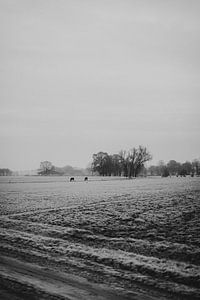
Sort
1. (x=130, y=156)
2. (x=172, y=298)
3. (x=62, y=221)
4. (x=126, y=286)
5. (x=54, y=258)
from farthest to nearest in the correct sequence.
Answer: (x=130, y=156) < (x=62, y=221) < (x=54, y=258) < (x=126, y=286) < (x=172, y=298)

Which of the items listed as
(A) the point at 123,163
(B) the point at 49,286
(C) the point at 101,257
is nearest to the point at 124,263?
(C) the point at 101,257

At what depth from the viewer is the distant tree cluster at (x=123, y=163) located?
13438 cm

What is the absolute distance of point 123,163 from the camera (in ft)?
443

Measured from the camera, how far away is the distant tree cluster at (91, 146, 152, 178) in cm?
13438

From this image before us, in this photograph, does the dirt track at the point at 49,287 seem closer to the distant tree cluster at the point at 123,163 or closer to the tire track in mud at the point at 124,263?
the tire track in mud at the point at 124,263

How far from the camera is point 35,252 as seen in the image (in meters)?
8.20

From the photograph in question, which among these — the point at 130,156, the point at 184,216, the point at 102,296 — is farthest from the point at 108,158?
the point at 102,296

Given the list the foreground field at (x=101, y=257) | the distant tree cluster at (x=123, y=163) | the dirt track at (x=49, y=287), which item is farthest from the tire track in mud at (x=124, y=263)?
the distant tree cluster at (x=123, y=163)

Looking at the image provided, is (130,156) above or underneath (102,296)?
above

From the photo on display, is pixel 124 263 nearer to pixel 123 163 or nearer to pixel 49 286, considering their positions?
pixel 49 286

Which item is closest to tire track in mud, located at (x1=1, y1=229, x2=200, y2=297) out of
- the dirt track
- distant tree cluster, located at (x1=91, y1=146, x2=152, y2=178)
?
the dirt track

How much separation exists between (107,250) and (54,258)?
1.81 meters

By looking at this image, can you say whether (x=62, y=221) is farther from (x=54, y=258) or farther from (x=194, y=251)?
(x=194, y=251)

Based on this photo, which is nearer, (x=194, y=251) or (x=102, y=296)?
(x=102, y=296)
